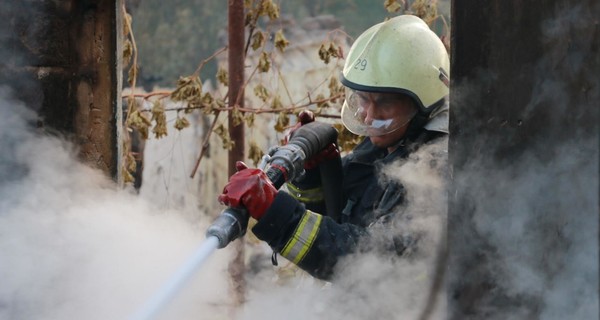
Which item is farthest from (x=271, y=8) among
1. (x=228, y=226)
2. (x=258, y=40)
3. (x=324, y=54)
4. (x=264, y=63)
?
(x=228, y=226)

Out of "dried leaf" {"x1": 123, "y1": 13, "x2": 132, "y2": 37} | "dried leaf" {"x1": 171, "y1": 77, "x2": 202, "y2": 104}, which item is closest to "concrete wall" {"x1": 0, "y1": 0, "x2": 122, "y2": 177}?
"dried leaf" {"x1": 123, "y1": 13, "x2": 132, "y2": 37}

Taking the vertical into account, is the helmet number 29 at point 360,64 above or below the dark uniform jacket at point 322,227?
above

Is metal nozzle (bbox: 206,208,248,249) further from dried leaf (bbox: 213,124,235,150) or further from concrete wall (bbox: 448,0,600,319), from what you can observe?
dried leaf (bbox: 213,124,235,150)

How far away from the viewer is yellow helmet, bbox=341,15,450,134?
4.05m

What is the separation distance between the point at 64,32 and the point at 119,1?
341mm

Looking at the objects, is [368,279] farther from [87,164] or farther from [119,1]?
[119,1]

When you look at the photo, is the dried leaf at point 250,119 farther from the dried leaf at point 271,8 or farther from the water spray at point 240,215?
the water spray at point 240,215

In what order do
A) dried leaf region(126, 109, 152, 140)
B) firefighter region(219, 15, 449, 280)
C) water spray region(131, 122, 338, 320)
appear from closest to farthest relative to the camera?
water spray region(131, 122, 338, 320), firefighter region(219, 15, 449, 280), dried leaf region(126, 109, 152, 140)

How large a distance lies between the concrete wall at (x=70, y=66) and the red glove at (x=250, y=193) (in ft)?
3.67

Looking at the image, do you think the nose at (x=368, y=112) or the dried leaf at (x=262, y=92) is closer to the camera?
the nose at (x=368, y=112)

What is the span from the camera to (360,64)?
413 centimetres

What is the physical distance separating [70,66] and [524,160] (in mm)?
2248

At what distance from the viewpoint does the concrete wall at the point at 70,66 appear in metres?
4.11

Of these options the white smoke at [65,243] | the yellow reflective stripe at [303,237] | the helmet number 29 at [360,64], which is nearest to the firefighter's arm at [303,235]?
the yellow reflective stripe at [303,237]
